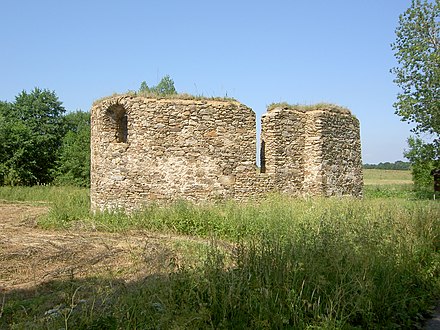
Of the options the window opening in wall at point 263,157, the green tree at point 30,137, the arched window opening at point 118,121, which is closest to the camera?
the arched window opening at point 118,121

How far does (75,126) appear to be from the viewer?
123ft

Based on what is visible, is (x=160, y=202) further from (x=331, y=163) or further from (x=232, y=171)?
(x=331, y=163)

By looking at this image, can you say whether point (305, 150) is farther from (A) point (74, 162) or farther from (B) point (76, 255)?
(A) point (74, 162)

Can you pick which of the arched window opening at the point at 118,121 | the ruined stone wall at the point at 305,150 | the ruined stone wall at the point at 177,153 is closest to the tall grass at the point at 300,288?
the ruined stone wall at the point at 177,153

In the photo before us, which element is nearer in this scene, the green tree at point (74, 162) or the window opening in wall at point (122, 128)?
the window opening in wall at point (122, 128)

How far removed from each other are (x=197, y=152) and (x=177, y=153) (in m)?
0.58

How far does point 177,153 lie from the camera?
1128 centimetres

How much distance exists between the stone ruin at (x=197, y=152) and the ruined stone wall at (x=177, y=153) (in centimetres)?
3

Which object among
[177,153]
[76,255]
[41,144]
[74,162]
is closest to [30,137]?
[41,144]

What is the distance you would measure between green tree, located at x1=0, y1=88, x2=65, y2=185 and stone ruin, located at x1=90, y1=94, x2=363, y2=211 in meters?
16.4

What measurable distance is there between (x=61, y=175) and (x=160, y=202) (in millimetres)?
21801

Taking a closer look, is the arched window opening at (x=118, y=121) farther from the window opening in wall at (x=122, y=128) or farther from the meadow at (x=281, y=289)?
the meadow at (x=281, y=289)

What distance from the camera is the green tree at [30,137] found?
2834 cm

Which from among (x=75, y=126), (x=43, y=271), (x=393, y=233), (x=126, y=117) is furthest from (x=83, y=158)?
(x=393, y=233)
